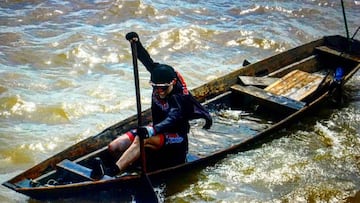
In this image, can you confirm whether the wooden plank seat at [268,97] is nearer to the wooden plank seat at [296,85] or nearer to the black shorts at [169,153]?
the wooden plank seat at [296,85]

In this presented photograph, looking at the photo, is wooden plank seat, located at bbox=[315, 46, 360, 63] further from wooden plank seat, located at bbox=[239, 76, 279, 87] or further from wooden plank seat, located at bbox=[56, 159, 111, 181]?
wooden plank seat, located at bbox=[56, 159, 111, 181]

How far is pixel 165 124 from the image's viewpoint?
6.23 meters

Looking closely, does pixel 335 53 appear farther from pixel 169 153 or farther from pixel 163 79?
pixel 163 79

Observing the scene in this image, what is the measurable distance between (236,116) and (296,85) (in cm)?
156

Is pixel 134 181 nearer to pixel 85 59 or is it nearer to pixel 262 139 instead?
pixel 262 139

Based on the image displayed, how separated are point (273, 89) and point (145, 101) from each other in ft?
8.19

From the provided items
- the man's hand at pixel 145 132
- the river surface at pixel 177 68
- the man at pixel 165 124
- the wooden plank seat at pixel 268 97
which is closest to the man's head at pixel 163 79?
the man at pixel 165 124

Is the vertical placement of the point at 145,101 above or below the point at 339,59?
below

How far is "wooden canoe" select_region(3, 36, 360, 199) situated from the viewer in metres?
6.07

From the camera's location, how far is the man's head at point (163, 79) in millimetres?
6051

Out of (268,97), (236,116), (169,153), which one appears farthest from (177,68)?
(169,153)

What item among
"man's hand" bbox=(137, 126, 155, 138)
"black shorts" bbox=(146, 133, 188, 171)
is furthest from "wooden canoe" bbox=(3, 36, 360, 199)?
"man's hand" bbox=(137, 126, 155, 138)

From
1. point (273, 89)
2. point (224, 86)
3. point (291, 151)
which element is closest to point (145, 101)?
point (224, 86)

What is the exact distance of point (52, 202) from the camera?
613cm
